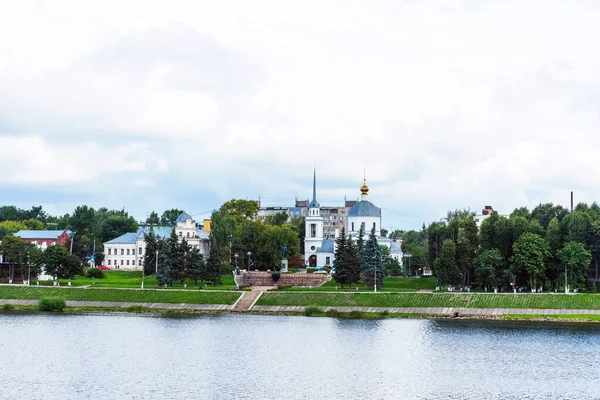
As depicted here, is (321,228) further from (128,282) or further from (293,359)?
(293,359)

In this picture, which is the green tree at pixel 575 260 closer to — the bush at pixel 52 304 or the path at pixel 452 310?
the path at pixel 452 310

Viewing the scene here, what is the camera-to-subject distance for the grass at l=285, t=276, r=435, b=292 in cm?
10319

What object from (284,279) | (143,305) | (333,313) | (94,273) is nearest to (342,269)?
(284,279)

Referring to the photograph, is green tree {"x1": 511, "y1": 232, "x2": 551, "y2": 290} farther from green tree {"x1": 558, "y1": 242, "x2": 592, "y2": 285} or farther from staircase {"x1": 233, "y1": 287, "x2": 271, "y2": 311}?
staircase {"x1": 233, "y1": 287, "x2": 271, "y2": 311}

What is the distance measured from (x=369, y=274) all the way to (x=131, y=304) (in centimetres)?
2797

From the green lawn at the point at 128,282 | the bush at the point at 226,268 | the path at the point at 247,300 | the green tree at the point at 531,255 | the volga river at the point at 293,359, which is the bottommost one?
the volga river at the point at 293,359

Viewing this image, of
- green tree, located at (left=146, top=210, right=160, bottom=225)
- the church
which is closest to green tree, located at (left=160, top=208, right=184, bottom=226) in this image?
green tree, located at (left=146, top=210, right=160, bottom=225)

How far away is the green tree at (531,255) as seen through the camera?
96.1 metres

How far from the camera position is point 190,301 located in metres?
94.7

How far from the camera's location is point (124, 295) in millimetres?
97188

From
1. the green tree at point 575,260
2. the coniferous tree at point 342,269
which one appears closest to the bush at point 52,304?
the coniferous tree at point 342,269

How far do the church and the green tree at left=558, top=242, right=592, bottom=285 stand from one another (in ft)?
149

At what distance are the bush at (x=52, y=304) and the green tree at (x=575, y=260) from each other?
5321 centimetres

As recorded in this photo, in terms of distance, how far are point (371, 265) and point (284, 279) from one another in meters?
15.1
